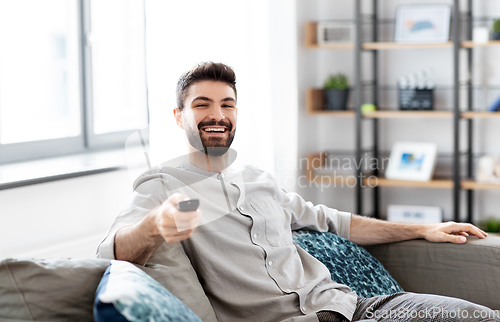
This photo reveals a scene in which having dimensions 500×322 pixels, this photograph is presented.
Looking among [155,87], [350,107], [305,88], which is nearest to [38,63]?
[155,87]

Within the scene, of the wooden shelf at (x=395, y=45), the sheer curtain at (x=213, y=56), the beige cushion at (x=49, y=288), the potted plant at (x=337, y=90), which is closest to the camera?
the beige cushion at (x=49, y=288)

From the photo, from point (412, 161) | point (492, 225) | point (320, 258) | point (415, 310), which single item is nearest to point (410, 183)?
point (412, 161)

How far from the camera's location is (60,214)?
6.09 ft

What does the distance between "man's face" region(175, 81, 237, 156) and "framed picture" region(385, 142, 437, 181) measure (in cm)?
196

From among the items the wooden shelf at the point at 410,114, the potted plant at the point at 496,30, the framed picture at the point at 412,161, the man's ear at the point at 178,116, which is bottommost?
the framed picture at the point at 412,161

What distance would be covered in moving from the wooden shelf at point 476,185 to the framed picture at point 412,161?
0.61 ft

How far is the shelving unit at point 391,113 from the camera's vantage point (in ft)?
9.75

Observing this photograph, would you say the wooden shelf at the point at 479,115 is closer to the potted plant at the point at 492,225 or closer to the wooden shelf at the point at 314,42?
the potted plant at the point at 492,225

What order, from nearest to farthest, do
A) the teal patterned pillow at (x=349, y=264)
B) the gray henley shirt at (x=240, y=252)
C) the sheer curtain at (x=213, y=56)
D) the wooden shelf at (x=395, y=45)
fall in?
the gray henley shirt at (x=240, y=252) < the teal patterned pillow at (x=349, y=264) < the sheer curtain at (x=213, y=56) < the wooden shelf at (x=395, y=45)

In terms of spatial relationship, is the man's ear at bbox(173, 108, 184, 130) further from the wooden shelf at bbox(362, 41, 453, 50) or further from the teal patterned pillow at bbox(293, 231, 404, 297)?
the wooden shelf at bbox(362, 41, 453, 50)

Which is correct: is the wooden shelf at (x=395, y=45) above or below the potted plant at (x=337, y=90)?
above

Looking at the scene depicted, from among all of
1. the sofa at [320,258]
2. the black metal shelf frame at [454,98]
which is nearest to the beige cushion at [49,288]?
the sofa at [320,258]

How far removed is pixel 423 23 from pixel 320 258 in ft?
6.41

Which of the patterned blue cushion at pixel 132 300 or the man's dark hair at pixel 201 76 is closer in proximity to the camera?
the patterned blue cushion at pixel 132 300
